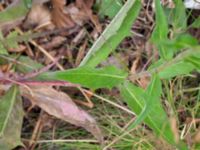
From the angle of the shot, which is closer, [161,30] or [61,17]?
[161,30]

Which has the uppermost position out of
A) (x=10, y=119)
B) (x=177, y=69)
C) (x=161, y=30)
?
(x=161, y=30)

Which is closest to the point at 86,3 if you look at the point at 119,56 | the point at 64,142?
the point at 119,56

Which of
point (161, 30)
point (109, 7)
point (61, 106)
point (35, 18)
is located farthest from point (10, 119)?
point (161, 30)

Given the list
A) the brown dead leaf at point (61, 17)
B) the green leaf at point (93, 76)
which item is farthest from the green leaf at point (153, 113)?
the brown dead leaf at point (61, 17)

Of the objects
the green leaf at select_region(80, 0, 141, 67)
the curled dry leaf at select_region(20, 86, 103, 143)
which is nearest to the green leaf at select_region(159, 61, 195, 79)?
the green leaf at select_region(80, 0, 141, 67)

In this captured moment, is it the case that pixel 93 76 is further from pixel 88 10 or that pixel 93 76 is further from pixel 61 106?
pixel 88 10

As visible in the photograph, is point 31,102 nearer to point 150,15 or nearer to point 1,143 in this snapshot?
point 1,143

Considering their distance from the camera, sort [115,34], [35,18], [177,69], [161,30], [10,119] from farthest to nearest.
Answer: [35,18], [10,119], [115,34], [177,69], [161,30]

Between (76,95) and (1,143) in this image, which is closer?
(1,143)
